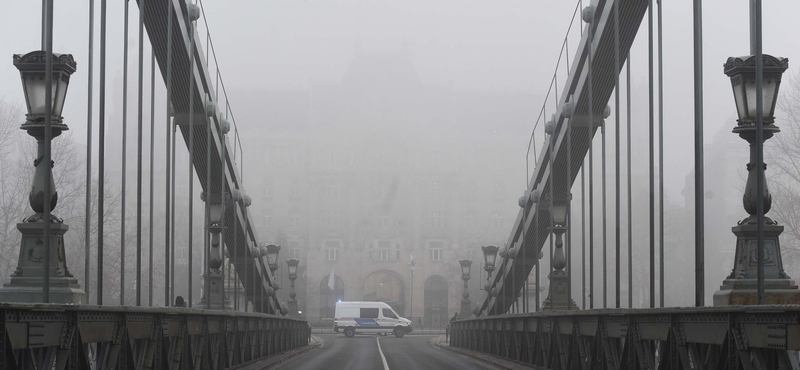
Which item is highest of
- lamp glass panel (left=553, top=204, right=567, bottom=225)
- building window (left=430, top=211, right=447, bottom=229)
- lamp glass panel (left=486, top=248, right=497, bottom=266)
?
building window (left=430, top=211, right=447, bottom=229)

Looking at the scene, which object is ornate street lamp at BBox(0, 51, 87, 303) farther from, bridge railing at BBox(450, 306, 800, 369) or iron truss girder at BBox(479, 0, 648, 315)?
iron truss girder at BBox(479, 0, 648, 315)

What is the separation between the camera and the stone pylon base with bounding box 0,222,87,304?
12.2 metres

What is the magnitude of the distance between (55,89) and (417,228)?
10777 centimetres

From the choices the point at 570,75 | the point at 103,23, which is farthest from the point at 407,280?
the point at 103,23

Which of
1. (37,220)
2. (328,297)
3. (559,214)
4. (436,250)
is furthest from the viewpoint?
(436,250)

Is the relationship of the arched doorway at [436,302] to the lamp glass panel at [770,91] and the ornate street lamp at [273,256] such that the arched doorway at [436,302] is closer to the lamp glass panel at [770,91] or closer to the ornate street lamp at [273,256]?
the ornate street lamp at [273,256]

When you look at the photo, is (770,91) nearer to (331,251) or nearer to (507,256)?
(507,256)

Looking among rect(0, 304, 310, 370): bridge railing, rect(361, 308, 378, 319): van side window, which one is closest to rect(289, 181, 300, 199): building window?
rect(361, 308, 378, 319): van side window

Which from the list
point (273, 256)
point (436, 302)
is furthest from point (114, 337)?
point (436, 302)

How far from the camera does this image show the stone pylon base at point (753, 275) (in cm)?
1216

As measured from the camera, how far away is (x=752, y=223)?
12.4 metres

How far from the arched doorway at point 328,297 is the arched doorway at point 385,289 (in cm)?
261

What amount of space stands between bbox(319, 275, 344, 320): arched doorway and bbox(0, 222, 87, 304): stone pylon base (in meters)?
94.5

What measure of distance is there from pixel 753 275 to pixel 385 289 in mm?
101039
